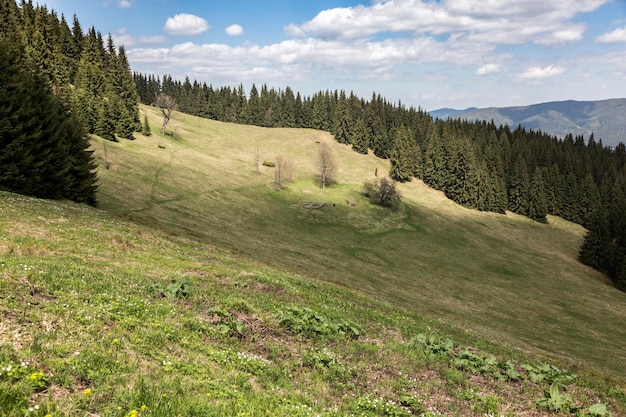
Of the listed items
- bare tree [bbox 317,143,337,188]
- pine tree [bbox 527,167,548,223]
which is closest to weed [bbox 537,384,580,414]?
bare tree [bbox 317,143,337,188]

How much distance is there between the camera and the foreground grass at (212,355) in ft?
23.7

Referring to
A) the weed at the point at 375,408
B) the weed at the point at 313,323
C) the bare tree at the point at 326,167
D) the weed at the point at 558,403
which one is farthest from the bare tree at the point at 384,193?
the weed at the point at 375,408

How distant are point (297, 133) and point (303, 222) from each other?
329 feet

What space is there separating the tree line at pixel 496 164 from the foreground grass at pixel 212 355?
94.8 m

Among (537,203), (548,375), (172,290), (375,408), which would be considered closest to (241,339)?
(172,290)

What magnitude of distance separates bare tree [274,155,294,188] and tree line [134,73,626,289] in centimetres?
4596

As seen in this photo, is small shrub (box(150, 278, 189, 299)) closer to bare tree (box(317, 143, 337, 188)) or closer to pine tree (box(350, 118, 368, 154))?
bare tree (box(317, 143, 337, 188))

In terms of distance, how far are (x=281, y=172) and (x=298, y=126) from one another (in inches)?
3957

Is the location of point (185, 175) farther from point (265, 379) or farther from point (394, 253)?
point (265, 379)

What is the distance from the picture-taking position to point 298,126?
195m

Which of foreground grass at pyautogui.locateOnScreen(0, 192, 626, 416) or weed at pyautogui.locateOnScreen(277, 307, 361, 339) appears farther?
weed at pyautogui.locateOnScreen(277, 307, 361, 339)

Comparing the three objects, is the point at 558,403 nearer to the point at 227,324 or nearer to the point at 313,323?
the point at 313,323

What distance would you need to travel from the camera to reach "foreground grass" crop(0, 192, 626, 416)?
284 inches

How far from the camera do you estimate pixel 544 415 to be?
11250 millimetres
